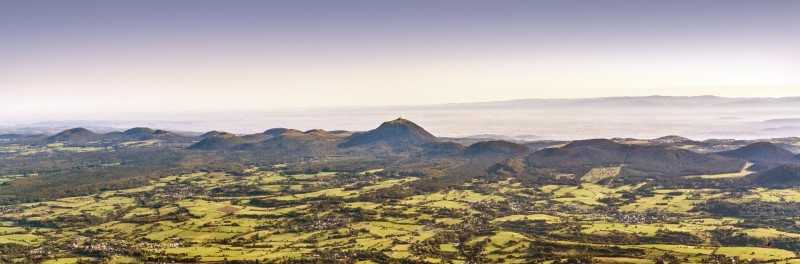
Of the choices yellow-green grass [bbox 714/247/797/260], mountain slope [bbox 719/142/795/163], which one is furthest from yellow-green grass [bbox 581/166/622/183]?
yellow-green grass [bbox 714/247/797/260]

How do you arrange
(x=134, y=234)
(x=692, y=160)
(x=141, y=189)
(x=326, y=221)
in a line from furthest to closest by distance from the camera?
(x=692, y=160) → (x=141, y=189) → (x=326, y=221) → (x=134, y=234)

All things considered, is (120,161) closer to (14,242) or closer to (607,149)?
(14,242)

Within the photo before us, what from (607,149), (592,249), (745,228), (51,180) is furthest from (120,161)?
(745,228)

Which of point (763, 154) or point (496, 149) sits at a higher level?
point (763, 154)

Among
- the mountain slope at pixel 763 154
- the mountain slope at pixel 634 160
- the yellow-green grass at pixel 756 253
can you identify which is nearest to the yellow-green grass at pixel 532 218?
the yellow-green grass at pixel 756 253

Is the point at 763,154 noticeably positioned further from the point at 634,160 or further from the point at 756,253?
the point at 756,253

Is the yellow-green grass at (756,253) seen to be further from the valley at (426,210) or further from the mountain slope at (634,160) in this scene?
the mountain slope at (634,160)

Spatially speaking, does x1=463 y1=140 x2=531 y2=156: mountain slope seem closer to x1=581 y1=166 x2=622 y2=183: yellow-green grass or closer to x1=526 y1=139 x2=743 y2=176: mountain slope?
x1=526 y1=139 x2=743 y2=176: mountain slope

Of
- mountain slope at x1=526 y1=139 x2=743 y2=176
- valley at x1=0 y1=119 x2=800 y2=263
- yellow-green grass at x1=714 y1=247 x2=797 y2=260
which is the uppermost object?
mountain slope at x1=526 y1=139 x2=743 y2=176

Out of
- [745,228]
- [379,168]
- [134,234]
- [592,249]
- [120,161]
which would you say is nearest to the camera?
[592,249]

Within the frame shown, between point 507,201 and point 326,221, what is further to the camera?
point 507,201

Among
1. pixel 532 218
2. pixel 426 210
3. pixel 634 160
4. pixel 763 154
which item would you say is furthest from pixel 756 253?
pixel 763 154
